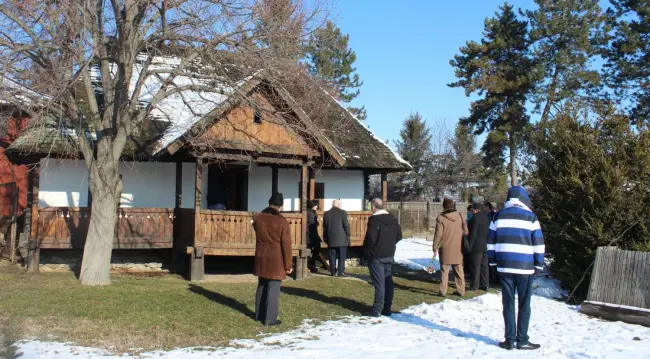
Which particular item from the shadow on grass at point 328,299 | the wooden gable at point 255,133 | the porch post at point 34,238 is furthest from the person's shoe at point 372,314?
the porch post at point 34,238

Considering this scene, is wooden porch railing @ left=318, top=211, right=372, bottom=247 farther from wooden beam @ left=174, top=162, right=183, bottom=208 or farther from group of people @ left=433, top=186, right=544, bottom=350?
group of people @ left=433, top=186, right=544, bottom=350

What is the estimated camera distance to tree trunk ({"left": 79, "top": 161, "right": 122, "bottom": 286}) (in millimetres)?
12172

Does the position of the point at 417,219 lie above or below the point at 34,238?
above

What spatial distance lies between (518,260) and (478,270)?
18.9 ft

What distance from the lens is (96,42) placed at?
11.4m

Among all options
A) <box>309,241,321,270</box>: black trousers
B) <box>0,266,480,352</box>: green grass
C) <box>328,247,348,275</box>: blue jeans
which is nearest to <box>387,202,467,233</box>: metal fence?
<box>309,241,321,270</box>: black trousers

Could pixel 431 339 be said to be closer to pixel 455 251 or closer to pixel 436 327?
pixel 436 327

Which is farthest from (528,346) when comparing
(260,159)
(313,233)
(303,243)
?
(313,233)

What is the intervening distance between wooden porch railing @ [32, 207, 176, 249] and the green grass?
1.01 metres

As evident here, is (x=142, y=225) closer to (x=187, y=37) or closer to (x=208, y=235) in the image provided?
(x=208, y=235)

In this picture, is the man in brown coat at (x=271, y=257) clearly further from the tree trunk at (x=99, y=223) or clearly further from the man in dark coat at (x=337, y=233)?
the man in dark coat at (x=337, y=233)

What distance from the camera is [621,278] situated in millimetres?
10492

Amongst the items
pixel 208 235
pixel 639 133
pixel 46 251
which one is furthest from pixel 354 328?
pixel 46 251

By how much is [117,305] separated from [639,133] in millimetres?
10580
